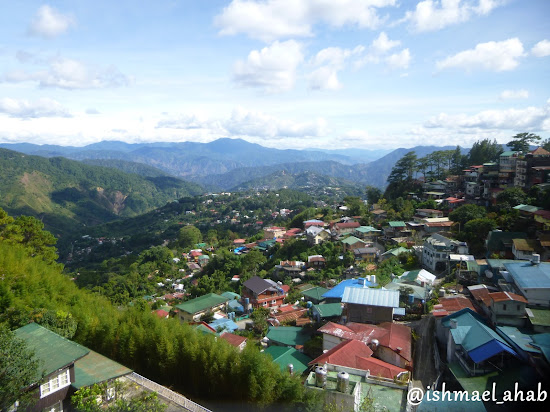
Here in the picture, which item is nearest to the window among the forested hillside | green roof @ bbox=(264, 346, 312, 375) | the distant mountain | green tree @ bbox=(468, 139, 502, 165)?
the forested hillside

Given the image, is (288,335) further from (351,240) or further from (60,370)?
(351,240)

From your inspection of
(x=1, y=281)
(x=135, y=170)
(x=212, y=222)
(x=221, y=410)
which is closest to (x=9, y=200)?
(x=212, y=222)

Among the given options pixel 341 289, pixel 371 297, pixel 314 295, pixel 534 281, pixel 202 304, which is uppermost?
pixel 534 281

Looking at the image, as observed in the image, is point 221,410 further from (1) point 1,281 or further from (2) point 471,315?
(2) point 471,315

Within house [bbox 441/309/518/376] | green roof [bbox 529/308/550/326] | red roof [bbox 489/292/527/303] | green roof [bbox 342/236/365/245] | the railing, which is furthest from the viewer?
green roof [bbox 342/236/365/245]

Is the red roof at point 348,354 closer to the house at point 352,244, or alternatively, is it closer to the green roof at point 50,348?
the green roof at point 50,348

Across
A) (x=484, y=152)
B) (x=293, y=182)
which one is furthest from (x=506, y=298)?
(x=293, y=182)

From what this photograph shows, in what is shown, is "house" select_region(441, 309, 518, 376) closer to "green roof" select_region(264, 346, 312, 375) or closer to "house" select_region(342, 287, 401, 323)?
"house" select_region(342, 287, 401, 323)
